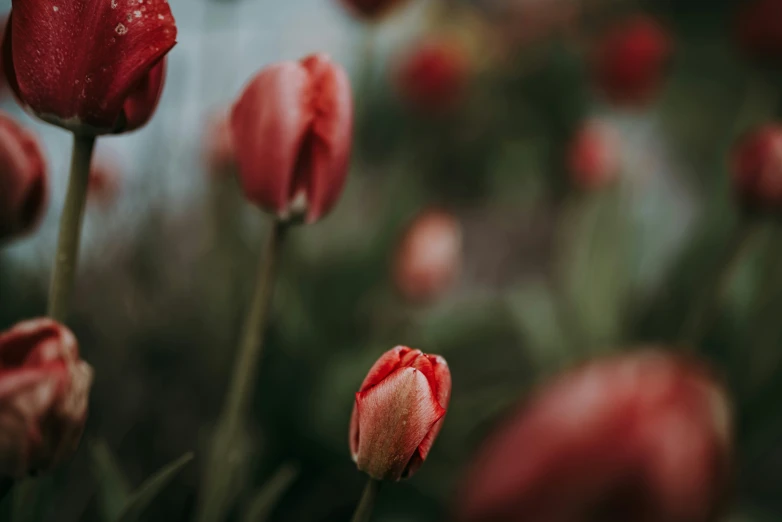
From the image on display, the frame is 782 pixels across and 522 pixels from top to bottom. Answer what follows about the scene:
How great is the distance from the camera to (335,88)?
32 cm

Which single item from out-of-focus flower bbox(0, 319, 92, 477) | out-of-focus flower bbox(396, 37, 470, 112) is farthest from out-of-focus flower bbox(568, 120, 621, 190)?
out-of-focus flower bbox(0, 319, 92, 477)

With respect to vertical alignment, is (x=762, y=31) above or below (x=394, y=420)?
above

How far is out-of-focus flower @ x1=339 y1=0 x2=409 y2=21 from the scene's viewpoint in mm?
611

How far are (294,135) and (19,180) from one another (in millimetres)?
127

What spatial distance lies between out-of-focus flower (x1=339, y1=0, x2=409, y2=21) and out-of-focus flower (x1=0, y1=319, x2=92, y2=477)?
449 millimetres

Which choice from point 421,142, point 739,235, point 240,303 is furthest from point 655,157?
point 240,303

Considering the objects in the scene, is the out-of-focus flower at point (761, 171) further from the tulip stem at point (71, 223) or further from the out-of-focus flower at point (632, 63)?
the tulip stem at point (71, 223)

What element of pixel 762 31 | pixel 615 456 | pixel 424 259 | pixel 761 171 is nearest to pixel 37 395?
pixel 615 456

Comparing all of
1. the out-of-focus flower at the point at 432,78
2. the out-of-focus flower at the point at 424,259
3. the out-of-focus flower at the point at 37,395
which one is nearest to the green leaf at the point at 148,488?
the out-of-focus flower at the point at 37,395

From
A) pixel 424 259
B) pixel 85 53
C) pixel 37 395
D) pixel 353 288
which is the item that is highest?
pixel 85 53

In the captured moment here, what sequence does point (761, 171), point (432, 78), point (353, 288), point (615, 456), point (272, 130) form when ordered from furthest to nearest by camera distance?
point (432, 78)
point (353, 288)
point (761, 171)
point (272, 130)
point (615, 456)

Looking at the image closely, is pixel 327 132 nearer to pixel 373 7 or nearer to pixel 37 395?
pixel 37 395

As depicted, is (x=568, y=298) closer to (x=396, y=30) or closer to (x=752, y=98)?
(x=752, y=98)

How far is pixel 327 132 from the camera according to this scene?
322 mm
